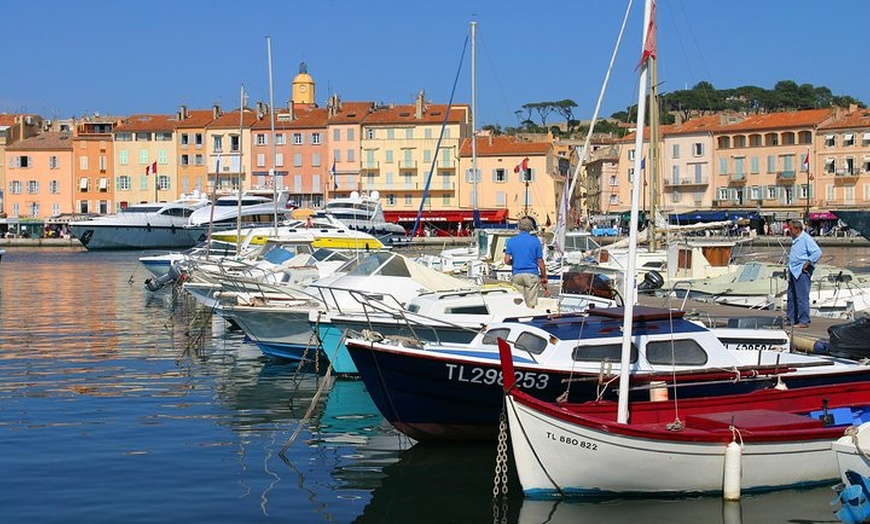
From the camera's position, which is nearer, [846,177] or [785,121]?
[846,177]

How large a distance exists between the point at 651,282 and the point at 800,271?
1278 cm

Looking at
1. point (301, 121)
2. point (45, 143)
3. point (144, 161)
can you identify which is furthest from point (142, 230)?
point (45, 143)

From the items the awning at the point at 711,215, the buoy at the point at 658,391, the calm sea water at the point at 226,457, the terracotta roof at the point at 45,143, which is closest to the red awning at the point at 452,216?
the awning at the point at 711,215

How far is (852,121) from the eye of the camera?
101438 mm

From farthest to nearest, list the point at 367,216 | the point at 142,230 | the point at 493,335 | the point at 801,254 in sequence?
the point at 142,230
the point at 367,216
the point at 801,254
the point at 493,335

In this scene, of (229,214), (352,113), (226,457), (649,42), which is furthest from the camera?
(352,113)

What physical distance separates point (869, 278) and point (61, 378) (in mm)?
21066

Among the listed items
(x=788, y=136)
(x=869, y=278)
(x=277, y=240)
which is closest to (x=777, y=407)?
(x=869, y=278)

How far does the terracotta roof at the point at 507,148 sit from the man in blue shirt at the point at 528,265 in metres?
85.3

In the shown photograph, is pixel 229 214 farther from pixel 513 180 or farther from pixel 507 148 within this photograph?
pixel 507 148

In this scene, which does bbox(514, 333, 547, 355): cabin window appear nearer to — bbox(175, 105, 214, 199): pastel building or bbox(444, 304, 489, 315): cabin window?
bbox(444, 304, 489, 315): cabin window

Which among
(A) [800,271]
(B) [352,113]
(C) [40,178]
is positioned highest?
(B) [352,113]

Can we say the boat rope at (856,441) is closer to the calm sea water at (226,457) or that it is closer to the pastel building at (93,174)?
the calm sea water at (226,457)

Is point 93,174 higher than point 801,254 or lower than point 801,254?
higher
